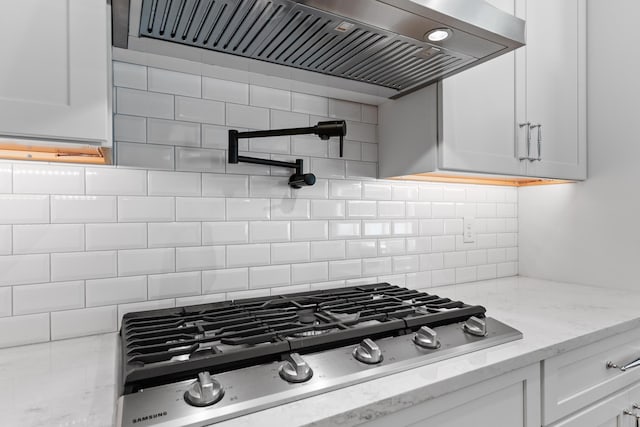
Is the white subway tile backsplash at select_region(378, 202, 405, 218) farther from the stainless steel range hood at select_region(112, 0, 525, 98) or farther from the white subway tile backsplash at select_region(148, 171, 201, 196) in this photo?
the white subway tile backsplash at select_region(148, 171, 201, 196)

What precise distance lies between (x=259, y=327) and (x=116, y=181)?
60 cm

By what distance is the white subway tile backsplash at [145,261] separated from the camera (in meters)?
1.10

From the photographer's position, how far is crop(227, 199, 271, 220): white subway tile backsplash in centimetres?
125

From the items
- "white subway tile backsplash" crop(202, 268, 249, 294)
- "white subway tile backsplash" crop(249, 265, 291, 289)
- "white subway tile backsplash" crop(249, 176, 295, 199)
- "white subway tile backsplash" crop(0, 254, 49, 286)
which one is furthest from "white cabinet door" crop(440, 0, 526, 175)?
"white subway tile backsplash" crop(0, 254, 49, 286)

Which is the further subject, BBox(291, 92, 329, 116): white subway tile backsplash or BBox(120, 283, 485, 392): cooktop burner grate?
BBox(291, 92, 329, 116): white subway tile backsplash

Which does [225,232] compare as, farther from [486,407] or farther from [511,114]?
[511,114]

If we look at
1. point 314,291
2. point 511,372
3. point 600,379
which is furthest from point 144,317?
point 600,379

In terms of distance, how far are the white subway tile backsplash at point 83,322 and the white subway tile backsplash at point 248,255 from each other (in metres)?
0.37

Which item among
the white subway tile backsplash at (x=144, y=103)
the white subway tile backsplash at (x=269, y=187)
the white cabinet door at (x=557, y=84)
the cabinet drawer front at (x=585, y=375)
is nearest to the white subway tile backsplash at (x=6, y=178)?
the white subway tile backsplash at (x=144, y=103)

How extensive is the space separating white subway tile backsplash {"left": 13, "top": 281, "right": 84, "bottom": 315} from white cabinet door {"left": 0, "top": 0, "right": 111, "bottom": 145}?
1.60 feet

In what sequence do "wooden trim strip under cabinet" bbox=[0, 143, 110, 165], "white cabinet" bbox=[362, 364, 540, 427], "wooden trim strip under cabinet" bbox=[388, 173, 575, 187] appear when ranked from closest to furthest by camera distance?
1. "white cabinet" bbox=[362, 364, 540, 427]
2. "wooden trim strip under cabinet" bbox=[0, 143, 110, 165]
3. "wooden trim strip under cabinet" bbox=[388, 173, 575, 187]

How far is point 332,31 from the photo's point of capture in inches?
37.7

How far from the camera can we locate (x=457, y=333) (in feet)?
3.18

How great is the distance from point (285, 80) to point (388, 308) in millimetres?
810
